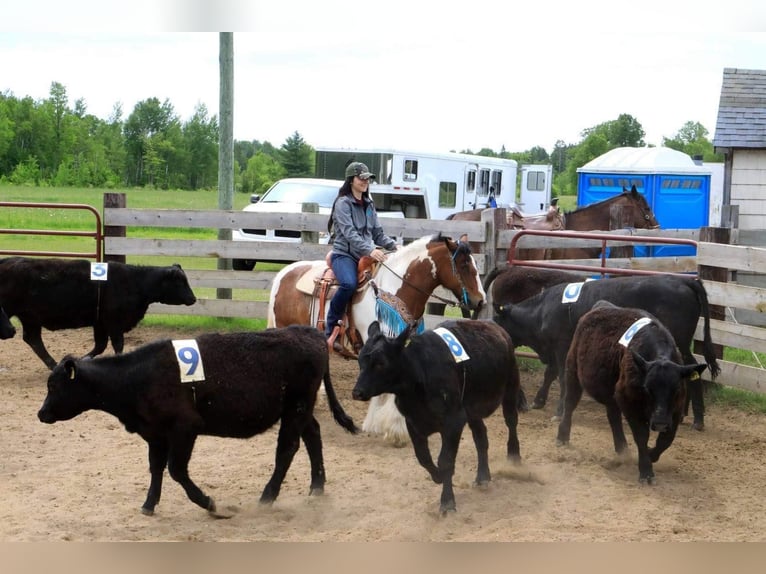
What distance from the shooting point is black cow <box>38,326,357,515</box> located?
18.2ft

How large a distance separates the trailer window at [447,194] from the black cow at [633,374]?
17413 millimetres

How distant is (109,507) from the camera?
5.77m

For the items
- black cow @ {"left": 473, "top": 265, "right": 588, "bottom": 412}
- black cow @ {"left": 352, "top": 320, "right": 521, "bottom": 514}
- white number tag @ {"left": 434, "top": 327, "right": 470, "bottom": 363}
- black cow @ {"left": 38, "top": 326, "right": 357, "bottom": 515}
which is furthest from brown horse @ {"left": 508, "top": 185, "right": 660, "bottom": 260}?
black cow @ {"left": 38, "top": 326, "right": 357, "bottom": 515}

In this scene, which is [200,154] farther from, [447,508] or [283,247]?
[447,508]

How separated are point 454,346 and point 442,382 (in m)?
0.32

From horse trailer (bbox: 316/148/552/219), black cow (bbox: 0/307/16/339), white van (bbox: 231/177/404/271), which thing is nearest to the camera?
black cow (bbox: 0/307/16/339)

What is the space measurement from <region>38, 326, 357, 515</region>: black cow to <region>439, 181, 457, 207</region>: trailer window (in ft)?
61.9

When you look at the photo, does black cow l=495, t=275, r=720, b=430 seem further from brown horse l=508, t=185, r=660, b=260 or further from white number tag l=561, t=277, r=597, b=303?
brown horse l=508, t=185, r=660, b=260

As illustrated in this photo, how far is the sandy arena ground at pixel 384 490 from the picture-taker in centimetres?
535

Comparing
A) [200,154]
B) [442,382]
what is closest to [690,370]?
[442,382]

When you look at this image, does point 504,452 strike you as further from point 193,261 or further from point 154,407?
point 193,261

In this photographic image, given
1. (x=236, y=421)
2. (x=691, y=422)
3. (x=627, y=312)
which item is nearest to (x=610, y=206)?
(x=691, y=422)

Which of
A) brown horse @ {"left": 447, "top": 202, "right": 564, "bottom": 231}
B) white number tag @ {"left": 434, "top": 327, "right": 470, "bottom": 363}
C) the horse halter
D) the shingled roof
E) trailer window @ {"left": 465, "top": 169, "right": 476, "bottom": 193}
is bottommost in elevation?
white number tag @ {"left": 434, "top": 327, "right": 470, "bottom": 363}

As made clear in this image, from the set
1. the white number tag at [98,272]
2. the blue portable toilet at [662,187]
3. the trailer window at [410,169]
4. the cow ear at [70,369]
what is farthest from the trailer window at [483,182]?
the cow ear at [70,369]
